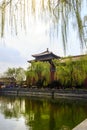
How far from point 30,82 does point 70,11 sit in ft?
128

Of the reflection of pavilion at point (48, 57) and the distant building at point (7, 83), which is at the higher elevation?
the reflection of pavilion at point (48, 57)

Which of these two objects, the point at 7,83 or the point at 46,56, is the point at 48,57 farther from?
the point at 7,83

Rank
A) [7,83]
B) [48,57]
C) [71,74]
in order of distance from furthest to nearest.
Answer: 1. [7,83]
2. [48,57]
3. [71,74]

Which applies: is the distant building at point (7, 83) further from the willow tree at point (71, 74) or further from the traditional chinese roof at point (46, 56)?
the willow tree at point (71, 74)

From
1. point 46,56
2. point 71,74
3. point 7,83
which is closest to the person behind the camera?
point 71,74

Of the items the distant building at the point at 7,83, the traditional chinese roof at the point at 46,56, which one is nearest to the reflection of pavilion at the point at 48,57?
the traditional chinese roof at the point at 46,56

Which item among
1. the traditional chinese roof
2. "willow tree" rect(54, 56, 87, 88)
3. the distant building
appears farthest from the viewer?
the distant building

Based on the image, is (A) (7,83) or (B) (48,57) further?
(A) (7,83)

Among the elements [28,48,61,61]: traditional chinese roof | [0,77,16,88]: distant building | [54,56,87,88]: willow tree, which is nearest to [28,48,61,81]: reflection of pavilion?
[28,48,61,61]: traditional chinese roof

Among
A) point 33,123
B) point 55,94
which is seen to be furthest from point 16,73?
point 33,123

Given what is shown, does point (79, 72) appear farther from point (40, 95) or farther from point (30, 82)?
point (30, 82)

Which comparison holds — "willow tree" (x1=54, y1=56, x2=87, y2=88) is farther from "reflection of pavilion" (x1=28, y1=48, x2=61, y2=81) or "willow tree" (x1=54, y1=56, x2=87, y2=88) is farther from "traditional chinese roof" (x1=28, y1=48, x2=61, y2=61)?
"traditional chinese roof" (x1=28, y1=48, x2=61, y2=61)

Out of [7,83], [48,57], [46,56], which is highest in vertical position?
[46,56]

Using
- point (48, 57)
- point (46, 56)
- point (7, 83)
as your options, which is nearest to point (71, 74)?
point (48, 57)
